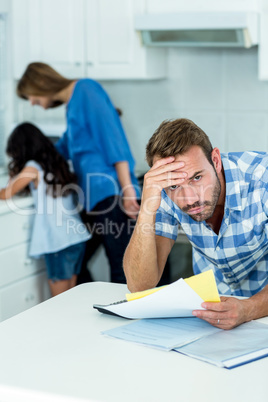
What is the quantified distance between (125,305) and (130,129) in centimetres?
206

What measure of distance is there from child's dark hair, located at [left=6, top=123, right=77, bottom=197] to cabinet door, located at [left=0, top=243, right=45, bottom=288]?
1.02 ft

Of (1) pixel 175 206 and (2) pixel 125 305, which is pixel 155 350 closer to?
(2) pixel 125 305

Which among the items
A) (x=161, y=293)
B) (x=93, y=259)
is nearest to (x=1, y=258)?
(x=93, y=259)

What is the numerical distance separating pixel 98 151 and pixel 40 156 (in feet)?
0.92

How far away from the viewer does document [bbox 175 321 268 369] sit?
51.0 inches

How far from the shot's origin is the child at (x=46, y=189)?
2988 mm

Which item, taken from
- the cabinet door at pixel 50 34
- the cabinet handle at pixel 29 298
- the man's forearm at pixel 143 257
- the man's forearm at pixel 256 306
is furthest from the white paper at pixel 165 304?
the cabinet door at pixel 50 34

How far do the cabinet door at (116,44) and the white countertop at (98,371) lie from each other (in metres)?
1.80

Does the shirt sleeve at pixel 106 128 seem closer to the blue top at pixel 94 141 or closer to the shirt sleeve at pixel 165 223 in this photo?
the blue top at pixel 94 141

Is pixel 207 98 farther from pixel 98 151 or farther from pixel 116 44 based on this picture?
pixel 98 151

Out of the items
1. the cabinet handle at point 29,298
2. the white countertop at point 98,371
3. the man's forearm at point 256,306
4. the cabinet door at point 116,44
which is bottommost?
the cabinet handle at point 29,298

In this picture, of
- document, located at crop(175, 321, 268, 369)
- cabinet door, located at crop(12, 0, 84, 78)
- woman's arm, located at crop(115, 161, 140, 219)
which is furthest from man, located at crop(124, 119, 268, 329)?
cabinet door, located at crop(12, 0, 84, 78)

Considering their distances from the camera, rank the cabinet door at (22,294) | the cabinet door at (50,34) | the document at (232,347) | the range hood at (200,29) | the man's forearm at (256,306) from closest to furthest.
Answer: the document at (232,347)
the man's forearm at (256,306)
the range hood at (200,29)
the cabinet door at (22,294)
the cabinet door at (50,34)

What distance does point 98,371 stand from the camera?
1267 millimetres
